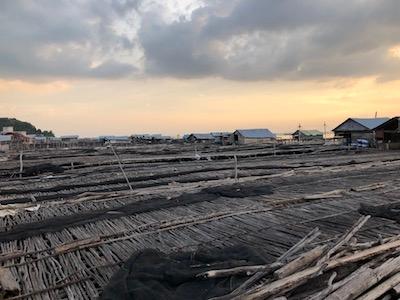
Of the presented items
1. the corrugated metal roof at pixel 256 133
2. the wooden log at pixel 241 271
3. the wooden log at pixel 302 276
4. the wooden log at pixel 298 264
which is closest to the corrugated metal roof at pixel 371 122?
the corrugated metal roof at pixel 256 133

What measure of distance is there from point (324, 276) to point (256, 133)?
51.1m

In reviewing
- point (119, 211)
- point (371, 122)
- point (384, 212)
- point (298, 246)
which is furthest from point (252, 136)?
point (298, 246)

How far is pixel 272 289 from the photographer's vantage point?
3.40 m

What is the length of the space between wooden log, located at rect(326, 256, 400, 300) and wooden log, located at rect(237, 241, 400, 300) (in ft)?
0.93

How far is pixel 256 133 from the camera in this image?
54562 millimetres

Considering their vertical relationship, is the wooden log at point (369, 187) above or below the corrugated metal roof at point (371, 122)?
below

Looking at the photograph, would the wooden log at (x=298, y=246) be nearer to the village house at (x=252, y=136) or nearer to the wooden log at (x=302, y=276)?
the wooden log at (x=302, y=276)

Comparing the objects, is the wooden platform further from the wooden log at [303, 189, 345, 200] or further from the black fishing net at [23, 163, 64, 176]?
the black fishing net at [23, 163, 64, 176]

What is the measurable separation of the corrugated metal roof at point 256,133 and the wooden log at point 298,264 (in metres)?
48.6

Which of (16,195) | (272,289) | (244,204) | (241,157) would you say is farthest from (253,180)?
(241,157)

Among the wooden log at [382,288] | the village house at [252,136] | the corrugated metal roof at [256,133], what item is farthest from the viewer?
the corrugated metal roof at [256,133]

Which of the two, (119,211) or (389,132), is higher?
(389,132)

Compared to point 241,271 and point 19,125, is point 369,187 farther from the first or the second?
point 19,125

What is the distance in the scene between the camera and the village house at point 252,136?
2053 inches
